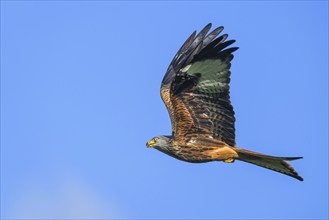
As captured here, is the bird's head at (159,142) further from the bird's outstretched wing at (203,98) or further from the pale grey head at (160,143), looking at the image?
the bird's outstretched wing at (203,98)

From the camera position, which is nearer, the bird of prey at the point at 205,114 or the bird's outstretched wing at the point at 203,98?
the bird of prey at the point at 205,114

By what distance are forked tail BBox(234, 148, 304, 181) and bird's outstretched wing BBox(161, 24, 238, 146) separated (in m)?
0.37

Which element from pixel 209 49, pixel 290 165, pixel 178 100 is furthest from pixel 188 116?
pixel 290 165

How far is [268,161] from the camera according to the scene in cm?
1091

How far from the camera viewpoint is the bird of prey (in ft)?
36.3

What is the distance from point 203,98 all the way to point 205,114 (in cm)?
30

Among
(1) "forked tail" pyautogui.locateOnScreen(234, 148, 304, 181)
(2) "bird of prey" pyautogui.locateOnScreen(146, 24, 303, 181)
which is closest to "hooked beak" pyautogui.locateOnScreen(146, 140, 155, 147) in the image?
(2) "bird of prey" pyautogui.locateOnScreen(146, 24, 303, 181)

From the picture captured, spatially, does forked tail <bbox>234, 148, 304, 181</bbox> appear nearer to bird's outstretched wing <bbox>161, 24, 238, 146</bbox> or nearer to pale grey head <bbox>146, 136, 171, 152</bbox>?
bird's outstretched wing <bbox>161, 24, 238, 146</bbox>

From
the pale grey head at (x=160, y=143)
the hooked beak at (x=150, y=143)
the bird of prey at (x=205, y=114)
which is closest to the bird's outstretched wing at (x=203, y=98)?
the bird of prey at (x=205, y=114)

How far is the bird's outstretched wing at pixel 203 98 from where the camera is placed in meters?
11.2

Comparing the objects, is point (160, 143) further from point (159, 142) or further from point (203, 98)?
point (203, 98)

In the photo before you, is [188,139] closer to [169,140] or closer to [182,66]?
[169,140]

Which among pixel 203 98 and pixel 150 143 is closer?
pixel 150 143

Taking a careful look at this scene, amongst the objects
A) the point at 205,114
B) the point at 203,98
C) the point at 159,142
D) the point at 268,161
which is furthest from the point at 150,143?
the point at 268,161
